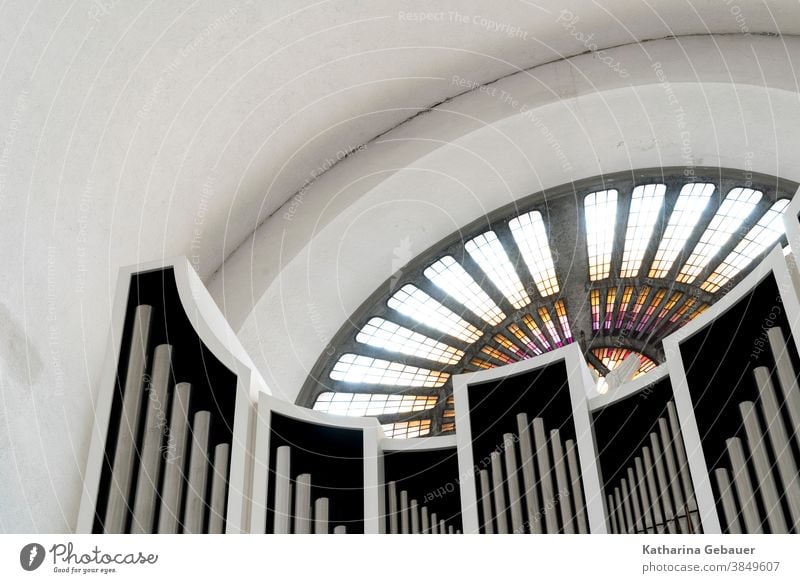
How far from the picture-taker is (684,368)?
6.79m

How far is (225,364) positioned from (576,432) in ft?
8.55

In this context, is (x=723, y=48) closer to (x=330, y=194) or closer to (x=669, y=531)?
(x=330, y=194)

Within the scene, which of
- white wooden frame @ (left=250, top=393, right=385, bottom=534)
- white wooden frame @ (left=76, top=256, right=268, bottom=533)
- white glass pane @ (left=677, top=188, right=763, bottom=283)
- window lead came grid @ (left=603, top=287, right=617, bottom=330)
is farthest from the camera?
window lead came grid @ (left=603, top=287, right=617, bottom=330)

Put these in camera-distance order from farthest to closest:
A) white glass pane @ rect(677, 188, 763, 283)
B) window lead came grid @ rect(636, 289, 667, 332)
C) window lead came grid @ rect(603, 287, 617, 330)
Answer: window lead came grid @ rect(603, 287, 617, 330)
window lead came grid @ rect(636, 289, 667, 332)
white glass pane @ rect(677, 188, 763, 283)

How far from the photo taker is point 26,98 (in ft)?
23.6

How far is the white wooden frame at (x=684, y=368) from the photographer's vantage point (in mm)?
6070

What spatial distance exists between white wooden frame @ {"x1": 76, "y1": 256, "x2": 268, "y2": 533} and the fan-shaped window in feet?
18.2

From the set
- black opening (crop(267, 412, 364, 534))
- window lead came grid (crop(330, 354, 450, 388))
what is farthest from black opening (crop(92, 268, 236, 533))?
window lead came grid (crop(330, 354, 450, 388))

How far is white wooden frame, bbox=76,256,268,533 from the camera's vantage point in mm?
6207

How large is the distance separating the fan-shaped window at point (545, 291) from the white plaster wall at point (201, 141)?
0.57 meters

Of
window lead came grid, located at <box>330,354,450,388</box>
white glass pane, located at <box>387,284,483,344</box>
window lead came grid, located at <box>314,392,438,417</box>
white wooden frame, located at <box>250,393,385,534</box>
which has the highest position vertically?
white glass pane, located at <box>387,284,483,344</box>

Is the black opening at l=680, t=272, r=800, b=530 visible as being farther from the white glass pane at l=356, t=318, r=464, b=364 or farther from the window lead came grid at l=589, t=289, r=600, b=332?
the white glass pane at l=356, t=318, r=464, b=364
